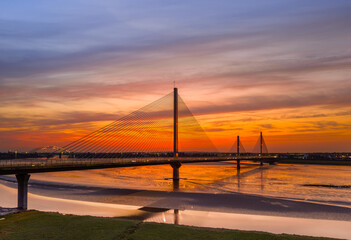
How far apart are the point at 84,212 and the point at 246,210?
50.4ft

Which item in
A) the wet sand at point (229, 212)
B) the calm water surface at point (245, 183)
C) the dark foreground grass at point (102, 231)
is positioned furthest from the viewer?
the calm water surface at point (245, 183)

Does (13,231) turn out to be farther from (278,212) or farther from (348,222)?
(348,222)

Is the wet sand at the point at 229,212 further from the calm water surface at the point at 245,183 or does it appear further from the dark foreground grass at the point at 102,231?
the calm water surface at the point at 245,183

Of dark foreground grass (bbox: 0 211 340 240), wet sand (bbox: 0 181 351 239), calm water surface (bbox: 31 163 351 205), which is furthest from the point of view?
calm water surface (bbox: 31 163 351 205)

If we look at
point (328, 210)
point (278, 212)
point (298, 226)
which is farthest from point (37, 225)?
point (328, 210)

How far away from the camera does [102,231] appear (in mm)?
16562

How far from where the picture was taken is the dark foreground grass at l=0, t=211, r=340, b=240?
1573cm

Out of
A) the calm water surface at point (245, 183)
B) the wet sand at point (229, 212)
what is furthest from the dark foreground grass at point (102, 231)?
the calm water surface at point (245, 183)

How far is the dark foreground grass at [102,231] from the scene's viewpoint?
15.7m

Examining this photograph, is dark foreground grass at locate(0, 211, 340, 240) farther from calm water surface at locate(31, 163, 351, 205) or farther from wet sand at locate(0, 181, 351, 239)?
calm water surface at locate(31, 163, 351, 205)

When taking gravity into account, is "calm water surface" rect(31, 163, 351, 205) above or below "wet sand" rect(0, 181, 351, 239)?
below

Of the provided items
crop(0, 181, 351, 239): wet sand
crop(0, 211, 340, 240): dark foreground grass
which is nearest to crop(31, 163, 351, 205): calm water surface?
crop(0, 181, 351, 239): wet sand

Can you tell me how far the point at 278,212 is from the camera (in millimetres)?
28219

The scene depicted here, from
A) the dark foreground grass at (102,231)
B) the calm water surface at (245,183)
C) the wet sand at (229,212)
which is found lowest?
the calm water surface at (245,183)
